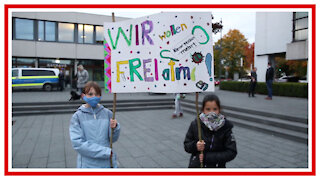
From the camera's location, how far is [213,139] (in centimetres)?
241

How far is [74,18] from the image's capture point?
2362cm

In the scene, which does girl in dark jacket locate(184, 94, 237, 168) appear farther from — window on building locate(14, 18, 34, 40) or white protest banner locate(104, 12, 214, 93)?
window on building locate(14, 18, 34, 40)

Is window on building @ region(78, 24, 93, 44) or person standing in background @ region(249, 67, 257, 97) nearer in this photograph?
person standing in background @ region(249, 67, 257, 97)

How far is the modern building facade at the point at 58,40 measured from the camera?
21.9 metres

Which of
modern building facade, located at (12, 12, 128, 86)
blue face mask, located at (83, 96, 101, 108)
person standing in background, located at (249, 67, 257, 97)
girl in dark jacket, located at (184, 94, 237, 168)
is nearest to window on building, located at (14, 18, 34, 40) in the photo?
modern building facade, located at (12, 12, 128, 86)

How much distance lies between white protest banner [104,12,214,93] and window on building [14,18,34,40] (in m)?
23.1

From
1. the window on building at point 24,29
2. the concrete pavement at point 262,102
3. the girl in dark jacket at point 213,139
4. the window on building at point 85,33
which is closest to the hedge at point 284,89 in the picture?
the concrete pavement at point 262,102

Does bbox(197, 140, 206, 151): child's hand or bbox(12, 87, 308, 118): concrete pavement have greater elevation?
→ bbox(197, 140, 206, 151): child's hand

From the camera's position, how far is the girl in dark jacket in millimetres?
2352

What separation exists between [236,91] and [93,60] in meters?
15.4
